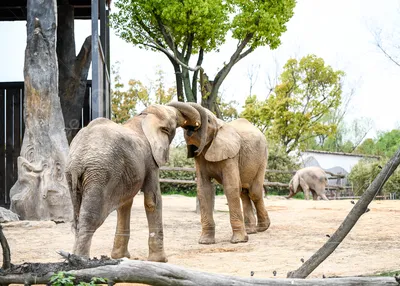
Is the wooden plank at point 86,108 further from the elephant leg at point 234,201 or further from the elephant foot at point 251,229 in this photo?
the elephant leg at point 234,201

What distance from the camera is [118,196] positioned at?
23.1 ft

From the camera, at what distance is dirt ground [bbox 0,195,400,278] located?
758 cm

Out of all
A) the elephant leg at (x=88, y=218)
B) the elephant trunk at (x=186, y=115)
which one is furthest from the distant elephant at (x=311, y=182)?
the elephant leg at (x=88, y=218)

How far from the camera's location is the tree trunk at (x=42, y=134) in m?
11.6

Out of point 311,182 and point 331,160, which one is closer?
point 311,182

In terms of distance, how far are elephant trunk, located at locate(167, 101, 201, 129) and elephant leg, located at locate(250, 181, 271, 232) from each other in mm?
1995

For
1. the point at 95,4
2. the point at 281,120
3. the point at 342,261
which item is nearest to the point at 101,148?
the point at 342,261

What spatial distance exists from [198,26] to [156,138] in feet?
29.4

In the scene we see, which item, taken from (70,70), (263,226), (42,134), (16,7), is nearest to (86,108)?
(70,70)

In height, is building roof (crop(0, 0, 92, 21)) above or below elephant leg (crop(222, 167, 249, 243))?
above

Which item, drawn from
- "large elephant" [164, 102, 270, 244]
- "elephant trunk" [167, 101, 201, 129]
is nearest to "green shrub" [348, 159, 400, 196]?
"large elephant" [164, 102, 270, 244]

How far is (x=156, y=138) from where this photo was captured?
7.58 meters

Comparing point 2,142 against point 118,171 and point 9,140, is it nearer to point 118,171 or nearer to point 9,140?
point 9,140

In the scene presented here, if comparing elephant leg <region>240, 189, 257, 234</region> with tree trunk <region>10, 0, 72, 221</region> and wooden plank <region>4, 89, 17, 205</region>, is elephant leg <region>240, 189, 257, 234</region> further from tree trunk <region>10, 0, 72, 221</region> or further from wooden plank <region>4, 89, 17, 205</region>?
wooden plank <region>4, 89, 17, 205</region>
